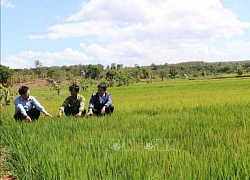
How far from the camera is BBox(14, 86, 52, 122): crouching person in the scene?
5332 millimetres

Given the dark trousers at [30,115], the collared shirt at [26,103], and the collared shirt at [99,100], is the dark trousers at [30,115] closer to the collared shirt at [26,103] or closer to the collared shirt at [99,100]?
the collared shirt at [26,103]

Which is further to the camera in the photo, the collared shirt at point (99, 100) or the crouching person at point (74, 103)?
the collared shirt at point (99, 100)

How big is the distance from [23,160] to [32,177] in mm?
484

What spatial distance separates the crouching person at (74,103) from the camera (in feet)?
19.1

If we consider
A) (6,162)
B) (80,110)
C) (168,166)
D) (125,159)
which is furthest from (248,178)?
(80,110)

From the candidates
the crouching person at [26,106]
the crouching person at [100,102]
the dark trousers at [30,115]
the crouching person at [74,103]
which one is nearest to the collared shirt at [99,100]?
the crouching person at [100,102]

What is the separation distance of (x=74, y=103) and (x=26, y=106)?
1.02 m

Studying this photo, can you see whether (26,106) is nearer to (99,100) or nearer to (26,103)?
(26,103)

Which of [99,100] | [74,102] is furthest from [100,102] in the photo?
[74,102]

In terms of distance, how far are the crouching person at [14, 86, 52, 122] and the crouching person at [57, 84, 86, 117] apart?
530 mm

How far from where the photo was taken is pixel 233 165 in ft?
6.50

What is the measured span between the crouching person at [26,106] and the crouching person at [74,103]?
53 cm

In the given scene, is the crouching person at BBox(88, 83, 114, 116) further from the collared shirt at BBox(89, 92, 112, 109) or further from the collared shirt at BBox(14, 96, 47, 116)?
the collared shirt at BBox(14, 96, 47, 116)

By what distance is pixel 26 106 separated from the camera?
5.57 m
